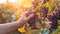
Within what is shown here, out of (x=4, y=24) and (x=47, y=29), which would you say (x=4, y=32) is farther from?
(x=47, y=29)

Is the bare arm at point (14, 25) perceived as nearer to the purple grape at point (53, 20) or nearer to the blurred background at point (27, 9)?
the blurred background at point (27, 9)

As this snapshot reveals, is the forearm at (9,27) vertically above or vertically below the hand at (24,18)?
below

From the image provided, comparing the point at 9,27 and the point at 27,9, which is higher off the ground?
the point at 27,9

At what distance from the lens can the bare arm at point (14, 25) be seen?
145cm

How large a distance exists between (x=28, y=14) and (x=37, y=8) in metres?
0.10

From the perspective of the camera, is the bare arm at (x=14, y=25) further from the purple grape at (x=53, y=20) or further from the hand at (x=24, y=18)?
the purple grape at (x=53, y=20)

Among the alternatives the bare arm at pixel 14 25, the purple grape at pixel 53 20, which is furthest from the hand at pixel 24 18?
the purple grape at pixel 53 20

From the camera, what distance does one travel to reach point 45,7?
1.47 m

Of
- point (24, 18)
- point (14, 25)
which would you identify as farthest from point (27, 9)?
point (14, 25)

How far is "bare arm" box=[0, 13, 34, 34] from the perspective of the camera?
4.75 feet

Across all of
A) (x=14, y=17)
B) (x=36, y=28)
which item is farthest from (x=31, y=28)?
(x=14, y=17)

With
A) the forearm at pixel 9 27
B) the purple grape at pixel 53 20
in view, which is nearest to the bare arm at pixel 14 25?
the forearm at pixel 9 27

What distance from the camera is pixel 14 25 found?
147 centimetres

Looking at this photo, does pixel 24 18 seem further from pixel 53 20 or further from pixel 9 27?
pixel 53 20
